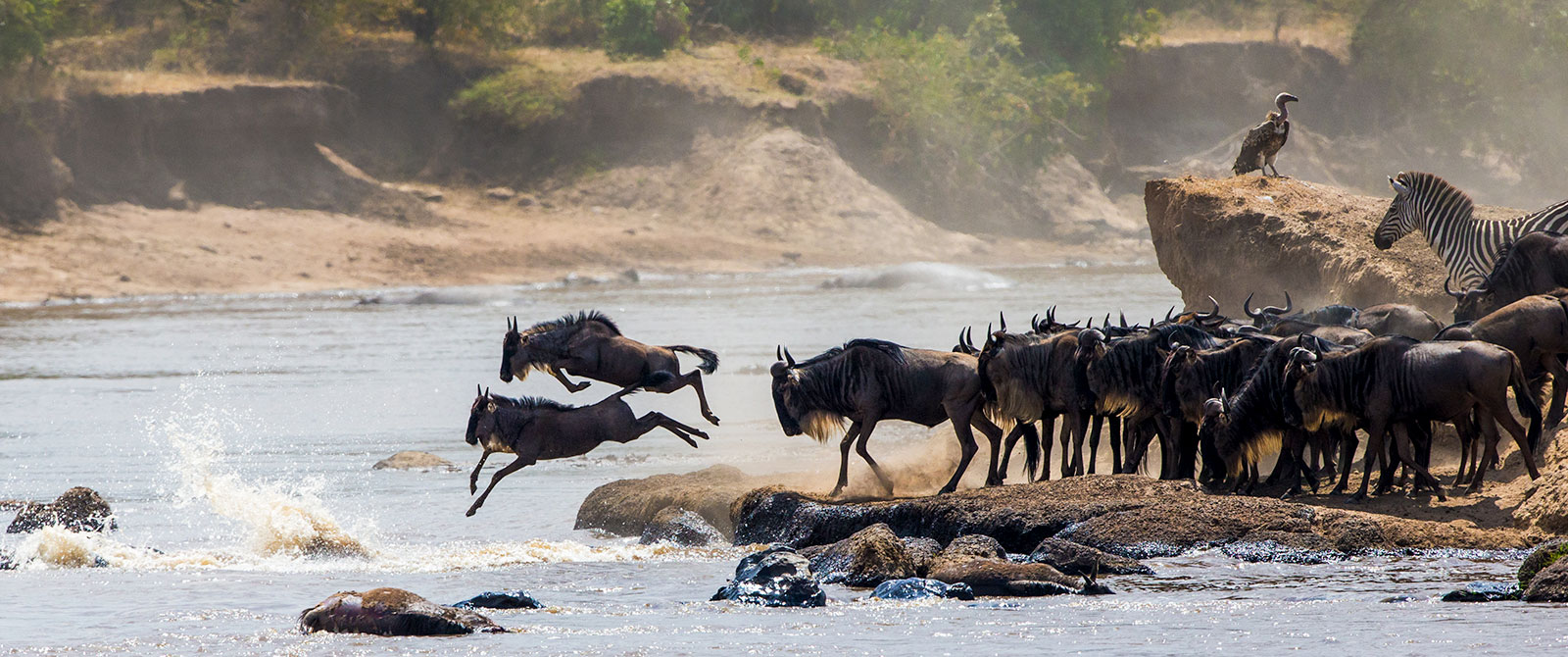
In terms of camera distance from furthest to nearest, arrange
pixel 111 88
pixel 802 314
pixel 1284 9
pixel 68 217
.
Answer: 1. pixel 1284 9
2. pixel 111 88
3. pixel 68 217
4. pixel 802 314

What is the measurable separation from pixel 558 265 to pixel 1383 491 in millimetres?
36163

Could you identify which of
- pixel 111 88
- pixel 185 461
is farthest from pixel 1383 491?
pixel 111 88

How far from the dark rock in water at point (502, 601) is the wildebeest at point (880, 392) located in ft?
9.70

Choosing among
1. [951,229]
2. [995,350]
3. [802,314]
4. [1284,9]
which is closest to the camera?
[995,350]

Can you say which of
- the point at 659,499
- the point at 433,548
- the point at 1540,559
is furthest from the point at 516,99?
the point at 1540,559

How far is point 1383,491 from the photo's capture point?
36.7 ft

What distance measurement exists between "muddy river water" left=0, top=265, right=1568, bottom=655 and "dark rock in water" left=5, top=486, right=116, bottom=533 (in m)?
0.25

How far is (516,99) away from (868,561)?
45.3 metres

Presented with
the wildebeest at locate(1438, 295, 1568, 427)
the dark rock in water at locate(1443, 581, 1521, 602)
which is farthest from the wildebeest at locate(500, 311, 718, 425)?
the dark rock in water at locate(1443, 581, 1521, 602)

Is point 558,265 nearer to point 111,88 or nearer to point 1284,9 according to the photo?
point 111,88

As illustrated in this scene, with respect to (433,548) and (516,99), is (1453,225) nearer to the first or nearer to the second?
(433,548)

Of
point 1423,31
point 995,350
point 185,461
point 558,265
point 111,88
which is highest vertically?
point 1423,31

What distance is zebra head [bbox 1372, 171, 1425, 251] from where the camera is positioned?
51.5 ft

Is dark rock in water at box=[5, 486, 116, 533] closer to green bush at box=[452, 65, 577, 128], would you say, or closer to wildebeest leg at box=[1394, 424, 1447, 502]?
wildebeest leg at box=[1394, 424, 1447, 502]
